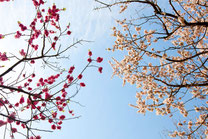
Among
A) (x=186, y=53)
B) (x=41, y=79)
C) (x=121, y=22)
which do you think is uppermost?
(x=121, y=22)

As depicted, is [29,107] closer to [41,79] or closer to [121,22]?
[41,79]

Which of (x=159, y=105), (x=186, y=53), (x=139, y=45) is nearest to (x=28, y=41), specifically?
(x=139, y=45)

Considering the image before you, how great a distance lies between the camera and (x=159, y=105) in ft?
20.2

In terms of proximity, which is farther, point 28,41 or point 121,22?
point 121,22

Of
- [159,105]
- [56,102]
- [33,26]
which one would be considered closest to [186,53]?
[159,105]

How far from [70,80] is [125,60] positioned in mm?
3229

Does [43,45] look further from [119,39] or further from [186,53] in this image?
[186,53]

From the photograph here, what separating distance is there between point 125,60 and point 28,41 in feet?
13.9

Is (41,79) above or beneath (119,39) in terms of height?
beneath

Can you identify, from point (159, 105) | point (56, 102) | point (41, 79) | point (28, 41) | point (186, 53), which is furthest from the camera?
point (186, 53)

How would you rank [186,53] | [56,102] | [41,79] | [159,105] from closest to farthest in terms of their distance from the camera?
[56,102]
[41,79]
[159,105]
[186,53]

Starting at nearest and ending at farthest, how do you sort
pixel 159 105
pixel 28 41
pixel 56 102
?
pixel 28 41 < pixel 56 102 < pixel 159 105

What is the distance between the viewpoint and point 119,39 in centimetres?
679

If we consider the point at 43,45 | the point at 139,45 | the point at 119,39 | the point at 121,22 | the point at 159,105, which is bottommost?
the point at 159,105
